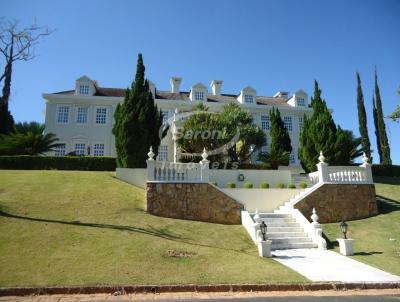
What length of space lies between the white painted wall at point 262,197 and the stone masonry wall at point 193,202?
1.74 metres

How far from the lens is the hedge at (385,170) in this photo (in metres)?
28.3

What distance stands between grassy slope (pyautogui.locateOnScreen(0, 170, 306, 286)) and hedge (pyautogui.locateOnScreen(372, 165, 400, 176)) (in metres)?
19.3

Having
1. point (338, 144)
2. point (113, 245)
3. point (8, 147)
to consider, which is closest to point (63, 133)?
point (8, 147)

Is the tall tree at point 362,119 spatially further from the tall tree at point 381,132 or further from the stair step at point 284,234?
the stair step at point 284,234

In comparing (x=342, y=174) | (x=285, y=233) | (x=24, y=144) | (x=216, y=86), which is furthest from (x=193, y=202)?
(x=216, y=86)

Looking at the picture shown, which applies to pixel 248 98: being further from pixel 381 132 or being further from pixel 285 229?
pixel 285 229

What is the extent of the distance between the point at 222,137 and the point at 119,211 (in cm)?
1427

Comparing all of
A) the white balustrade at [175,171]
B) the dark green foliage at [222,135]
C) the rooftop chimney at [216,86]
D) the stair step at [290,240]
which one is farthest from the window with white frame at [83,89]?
the stair step at [290,240]

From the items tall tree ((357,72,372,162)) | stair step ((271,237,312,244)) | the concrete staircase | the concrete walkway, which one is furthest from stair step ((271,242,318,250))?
tall tree ((357,72,372,162))

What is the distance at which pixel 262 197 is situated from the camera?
18.9 m

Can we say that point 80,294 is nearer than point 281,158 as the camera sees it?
Yes

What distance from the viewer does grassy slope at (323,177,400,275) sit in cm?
1227

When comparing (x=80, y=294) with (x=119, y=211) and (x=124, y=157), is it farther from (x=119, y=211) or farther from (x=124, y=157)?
(x=124, y=157)

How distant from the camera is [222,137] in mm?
27125
